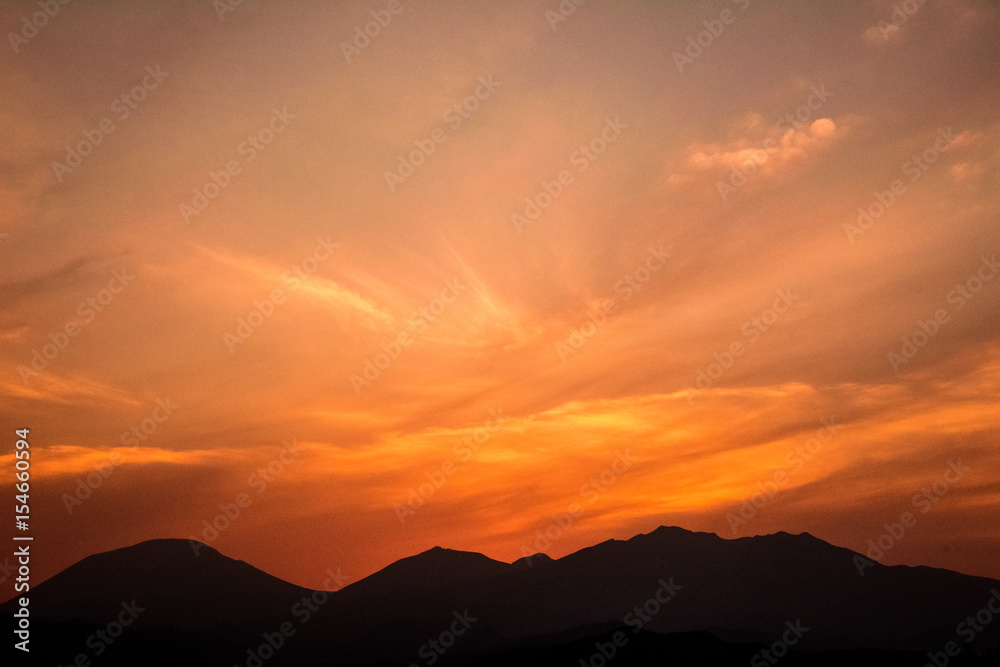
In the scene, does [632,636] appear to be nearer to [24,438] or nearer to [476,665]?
[476,665]

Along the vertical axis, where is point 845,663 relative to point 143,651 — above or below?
below

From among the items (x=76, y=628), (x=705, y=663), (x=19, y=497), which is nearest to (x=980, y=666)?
(x=705, y=663)

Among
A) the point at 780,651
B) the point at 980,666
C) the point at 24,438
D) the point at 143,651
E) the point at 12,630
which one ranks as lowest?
the point at 980,666

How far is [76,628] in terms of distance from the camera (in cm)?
16838

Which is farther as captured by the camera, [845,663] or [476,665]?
[476,665]

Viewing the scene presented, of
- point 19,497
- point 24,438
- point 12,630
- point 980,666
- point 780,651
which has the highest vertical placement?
point 24,438

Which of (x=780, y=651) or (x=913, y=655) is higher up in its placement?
(x=780, y=651)

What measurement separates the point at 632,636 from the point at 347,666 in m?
102

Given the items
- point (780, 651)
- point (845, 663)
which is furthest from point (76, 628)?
point (845, 663)

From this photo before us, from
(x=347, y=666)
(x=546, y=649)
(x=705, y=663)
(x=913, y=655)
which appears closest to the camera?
(x=705, y=663)

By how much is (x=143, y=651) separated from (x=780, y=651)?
460ft

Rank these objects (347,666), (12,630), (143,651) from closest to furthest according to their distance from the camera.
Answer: (12,630)
(143,651)
(347,666)

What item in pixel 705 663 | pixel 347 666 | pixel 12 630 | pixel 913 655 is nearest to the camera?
pixel 705 663

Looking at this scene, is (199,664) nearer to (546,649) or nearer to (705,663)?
(546,649)
